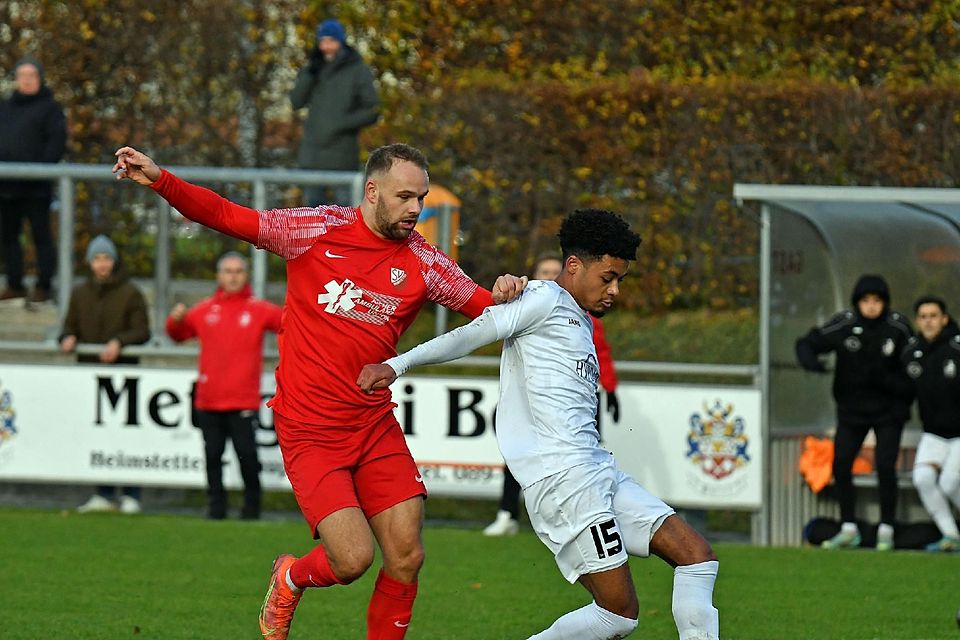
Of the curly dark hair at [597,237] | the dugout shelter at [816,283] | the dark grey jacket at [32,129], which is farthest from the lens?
the dark grey jacket at [32,129]

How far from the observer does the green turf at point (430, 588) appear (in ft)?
28.3

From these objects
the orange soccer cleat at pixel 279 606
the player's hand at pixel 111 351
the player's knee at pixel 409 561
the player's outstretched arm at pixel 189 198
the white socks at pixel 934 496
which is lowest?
the white socks at pixel 934 496

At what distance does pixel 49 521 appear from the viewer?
13.0 metres

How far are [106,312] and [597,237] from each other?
26.4 feet

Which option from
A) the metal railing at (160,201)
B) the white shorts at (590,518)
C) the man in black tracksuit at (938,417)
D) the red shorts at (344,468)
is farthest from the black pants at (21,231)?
the white shorts at (590,518)

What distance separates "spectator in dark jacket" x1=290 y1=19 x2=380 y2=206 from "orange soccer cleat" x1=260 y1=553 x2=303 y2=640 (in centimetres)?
799

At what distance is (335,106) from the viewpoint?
1478 centimetres

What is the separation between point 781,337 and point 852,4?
626 centimetres

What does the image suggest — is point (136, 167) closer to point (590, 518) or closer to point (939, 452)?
point (590, 518)

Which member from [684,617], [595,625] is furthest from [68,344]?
[684,617]

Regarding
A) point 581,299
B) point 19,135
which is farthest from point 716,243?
point 581,299

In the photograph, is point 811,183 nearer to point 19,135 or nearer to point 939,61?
point 939,61

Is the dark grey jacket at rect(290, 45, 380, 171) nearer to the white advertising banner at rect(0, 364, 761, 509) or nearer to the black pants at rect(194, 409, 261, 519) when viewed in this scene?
the white advertising banner at rect(0, 364, 761, 509)

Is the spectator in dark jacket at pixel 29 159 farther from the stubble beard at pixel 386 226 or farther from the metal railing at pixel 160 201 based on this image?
the stubble beard at pixel 386 226
